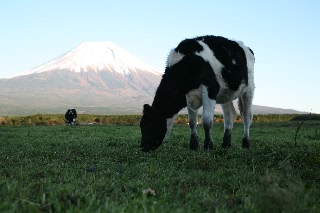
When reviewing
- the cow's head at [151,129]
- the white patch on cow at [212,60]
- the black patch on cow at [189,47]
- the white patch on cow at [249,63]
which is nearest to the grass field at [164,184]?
the cow's head at [151,129]

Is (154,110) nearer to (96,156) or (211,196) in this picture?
(96,156)

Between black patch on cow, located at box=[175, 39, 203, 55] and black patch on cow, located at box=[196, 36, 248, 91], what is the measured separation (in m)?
0.44

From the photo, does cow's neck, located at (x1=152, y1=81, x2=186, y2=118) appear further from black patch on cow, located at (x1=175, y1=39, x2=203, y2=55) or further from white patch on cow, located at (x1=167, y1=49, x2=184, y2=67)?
black patch on cow, located at (x1=175, y1=39, x2=203, y2=55)

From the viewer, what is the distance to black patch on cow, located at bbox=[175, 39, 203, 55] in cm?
981

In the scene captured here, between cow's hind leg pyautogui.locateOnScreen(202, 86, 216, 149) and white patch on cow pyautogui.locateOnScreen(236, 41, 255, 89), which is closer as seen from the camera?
cow's hind leg pyautogui.locateOnScreen(202, 86, 216, 149)

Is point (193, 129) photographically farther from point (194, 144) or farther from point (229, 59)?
point (229, 59)

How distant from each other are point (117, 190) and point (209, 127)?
5.72m

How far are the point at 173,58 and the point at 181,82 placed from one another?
66 centimetres

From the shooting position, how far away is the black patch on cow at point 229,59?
10242 mm

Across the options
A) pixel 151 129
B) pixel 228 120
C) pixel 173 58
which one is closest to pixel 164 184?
pixel 151 129

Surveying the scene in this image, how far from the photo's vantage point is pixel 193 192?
4.75 m

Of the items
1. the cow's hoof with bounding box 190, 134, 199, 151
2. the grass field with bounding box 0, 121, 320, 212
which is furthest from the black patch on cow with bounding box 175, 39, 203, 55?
the grass field with bounding box 0, 121, 320, 212

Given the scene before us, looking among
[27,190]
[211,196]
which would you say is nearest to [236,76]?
[211,196]

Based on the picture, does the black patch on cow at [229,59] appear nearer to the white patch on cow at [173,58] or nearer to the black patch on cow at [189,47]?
the black patch on cow at [189,47]
